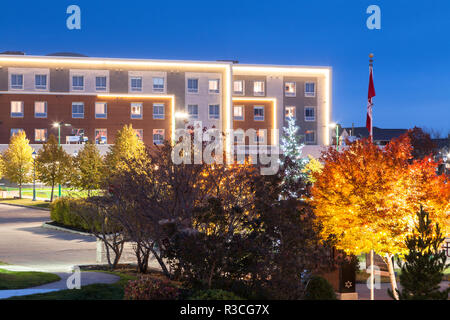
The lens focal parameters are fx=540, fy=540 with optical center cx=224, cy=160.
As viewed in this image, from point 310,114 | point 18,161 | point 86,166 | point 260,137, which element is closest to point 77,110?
point 18,161

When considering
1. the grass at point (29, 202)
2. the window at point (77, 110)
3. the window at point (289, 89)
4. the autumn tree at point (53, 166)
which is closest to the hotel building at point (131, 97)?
the window at point (77, 110)

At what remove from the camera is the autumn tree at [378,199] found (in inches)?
657

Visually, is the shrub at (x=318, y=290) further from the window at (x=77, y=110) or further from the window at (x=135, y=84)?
the window at (x=135, y=84)

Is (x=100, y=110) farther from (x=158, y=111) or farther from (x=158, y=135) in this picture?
(x=158, y=135)

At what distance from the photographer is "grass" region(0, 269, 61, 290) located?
1554cm

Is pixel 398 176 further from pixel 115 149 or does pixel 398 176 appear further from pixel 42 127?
pixel 42 127

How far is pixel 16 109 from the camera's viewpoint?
210 feet

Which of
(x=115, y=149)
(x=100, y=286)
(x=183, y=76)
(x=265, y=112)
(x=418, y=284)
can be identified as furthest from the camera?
(x=265, y=112)

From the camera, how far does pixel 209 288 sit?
12203 mm

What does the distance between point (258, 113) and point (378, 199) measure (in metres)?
57.1

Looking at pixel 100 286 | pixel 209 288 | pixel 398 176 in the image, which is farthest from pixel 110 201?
pixel 398 176

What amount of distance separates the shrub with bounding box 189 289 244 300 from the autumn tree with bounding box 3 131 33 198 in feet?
155

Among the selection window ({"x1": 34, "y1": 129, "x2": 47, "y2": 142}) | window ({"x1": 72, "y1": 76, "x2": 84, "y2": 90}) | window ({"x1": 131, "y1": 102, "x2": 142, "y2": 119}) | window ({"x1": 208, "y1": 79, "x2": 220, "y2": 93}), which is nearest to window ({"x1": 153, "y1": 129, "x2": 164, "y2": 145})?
window ({"x1": 131, "y1": 102, "x2": 142, "y2": 119})
